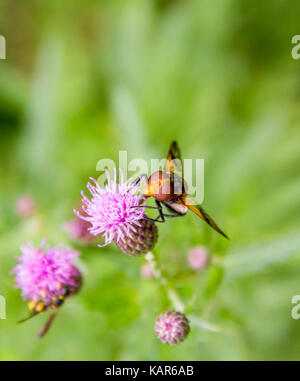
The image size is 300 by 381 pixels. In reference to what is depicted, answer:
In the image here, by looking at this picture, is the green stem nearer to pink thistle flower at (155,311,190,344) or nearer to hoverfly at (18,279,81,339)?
pink thistle flower at (155,311,190,344)

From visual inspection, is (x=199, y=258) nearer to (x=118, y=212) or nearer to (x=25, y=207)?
(x=118, y=212)

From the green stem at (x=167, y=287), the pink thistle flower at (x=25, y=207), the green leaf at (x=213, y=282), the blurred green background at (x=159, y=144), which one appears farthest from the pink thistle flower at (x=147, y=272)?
the pink thistle flower at (x=25, y=207)

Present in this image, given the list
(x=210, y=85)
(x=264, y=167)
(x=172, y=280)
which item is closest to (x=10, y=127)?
(x=210, y=85)

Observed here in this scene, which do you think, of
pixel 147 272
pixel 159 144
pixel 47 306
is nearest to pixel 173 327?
pixel 147 272

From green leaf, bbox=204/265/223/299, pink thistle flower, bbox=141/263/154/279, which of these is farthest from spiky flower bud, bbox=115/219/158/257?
pink thistle flower, bbox=141/263/154/279

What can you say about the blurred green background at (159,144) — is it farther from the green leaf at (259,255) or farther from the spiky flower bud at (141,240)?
the spiky flower bud at (141,240)
